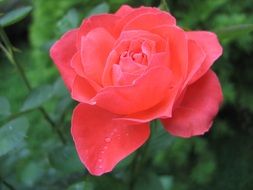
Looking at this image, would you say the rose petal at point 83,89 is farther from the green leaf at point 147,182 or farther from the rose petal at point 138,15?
the green leaf at point 147,182

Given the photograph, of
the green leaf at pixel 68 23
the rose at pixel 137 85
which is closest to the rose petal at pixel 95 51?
the rose at pixel 137 85

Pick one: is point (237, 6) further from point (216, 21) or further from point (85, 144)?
point (85, 144)

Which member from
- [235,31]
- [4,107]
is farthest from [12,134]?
[235,31]

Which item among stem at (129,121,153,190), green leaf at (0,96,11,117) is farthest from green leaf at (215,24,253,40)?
green leaf at (0,96,11,117)

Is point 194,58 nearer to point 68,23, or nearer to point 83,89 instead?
point 83,89

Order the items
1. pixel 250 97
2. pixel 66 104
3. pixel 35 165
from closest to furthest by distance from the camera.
→ pixel 66 104
pixel 35 165
pixel 250 97

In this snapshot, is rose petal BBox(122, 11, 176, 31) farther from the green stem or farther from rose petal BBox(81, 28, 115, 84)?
the green stem

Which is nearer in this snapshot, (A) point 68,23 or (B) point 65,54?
(B) point 65,54

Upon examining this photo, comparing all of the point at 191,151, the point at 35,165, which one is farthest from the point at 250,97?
the point at 35,165
